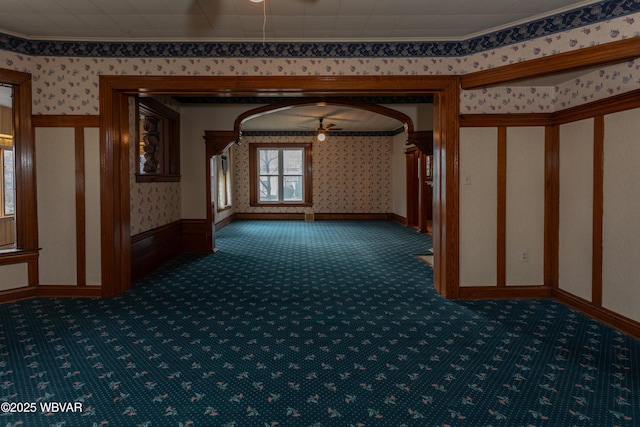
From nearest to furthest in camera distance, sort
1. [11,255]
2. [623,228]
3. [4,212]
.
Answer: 1. [623,228]
2. [11,255]
3. [4,212]

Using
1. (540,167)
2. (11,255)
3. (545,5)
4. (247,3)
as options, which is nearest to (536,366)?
(540,167)

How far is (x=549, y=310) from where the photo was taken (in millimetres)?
4070

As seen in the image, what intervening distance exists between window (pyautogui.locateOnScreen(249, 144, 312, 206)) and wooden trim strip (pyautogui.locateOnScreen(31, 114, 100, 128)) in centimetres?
884

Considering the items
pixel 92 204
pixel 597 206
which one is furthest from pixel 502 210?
pixel 92 204

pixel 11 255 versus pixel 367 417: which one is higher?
pixel 11 255

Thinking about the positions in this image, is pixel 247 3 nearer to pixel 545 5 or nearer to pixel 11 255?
pixel 545 5

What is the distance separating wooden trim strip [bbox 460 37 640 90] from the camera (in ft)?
10.6

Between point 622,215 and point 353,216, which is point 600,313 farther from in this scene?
point 353,216

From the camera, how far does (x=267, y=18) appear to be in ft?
12.6

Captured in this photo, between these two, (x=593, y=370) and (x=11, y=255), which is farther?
(x=11, y=255)

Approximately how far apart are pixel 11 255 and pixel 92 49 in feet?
7.62

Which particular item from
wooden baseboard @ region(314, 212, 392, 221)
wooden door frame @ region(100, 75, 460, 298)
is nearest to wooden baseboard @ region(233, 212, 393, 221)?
wooden baseboard @ region(314, 212, 392, 221)

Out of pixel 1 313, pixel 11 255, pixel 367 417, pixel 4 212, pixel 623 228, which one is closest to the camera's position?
pixel 367 417

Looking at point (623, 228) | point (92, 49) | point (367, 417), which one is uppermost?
point (92, 49)
